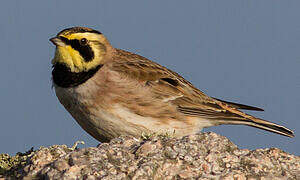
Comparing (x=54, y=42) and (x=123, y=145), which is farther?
(x=54, y=42)

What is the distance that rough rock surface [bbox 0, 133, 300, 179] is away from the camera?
5.18m

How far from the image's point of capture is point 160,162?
17.5 feet

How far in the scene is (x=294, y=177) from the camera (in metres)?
5.64

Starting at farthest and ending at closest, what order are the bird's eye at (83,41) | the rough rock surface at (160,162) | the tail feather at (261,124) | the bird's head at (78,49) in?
the tail feather at (261,124) → the bird's eye at (83,41) → the bird's head at (78,49) → the rough rock surface at (160,162)

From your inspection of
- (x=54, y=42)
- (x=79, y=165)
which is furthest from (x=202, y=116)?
(x=79, y=165)

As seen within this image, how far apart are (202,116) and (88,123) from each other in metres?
2.15

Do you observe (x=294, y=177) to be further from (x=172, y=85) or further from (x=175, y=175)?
(x=172, y=85)

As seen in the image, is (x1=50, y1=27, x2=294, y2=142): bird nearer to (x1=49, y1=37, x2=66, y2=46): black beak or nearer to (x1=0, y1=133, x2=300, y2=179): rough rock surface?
(x1=49, y1=37, x2=66, y2=46): black beak

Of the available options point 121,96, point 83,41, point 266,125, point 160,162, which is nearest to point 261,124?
point 266,125

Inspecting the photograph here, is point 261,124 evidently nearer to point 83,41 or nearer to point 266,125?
point 266,125

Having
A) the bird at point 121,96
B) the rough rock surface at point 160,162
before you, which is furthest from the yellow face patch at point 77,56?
the rough rock surface at point 160,162

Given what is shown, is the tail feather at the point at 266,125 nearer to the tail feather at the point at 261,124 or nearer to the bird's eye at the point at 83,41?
the tail feather at the point at 261,124

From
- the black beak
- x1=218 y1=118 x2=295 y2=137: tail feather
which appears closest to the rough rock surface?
the black beak

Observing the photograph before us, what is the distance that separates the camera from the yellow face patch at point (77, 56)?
8.47 m
